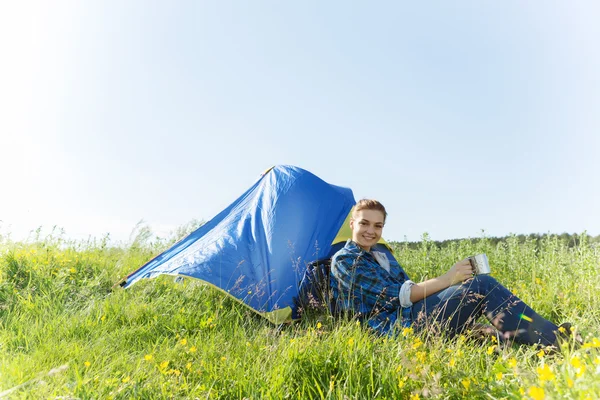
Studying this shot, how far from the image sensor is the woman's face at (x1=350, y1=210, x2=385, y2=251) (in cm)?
379

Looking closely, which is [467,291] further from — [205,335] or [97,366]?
[97,366]

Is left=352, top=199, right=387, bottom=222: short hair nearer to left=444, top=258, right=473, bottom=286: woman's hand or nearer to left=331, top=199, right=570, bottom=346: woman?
left=331, top=199, right=570, bottom=346: woman

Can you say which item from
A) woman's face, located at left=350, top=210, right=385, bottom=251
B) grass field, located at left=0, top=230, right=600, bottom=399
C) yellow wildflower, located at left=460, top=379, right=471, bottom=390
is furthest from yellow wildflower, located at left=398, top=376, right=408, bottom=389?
woman's face, located at left=350, top=210, right=385, bottom=251

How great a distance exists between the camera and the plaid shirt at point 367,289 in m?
3.51

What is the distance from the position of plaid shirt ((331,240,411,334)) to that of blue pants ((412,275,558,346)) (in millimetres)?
187

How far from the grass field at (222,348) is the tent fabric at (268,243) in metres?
0.24

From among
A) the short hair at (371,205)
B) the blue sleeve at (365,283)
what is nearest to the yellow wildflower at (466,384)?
the blue sleeve at (365,283)

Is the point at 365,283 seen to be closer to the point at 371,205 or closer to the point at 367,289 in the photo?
the point at 367,289

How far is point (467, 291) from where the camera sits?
3.30 m

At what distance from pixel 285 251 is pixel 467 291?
2007 mm

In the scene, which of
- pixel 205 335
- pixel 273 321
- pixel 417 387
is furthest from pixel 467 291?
pixel 205 335

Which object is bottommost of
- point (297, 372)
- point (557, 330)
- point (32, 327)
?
point (32, 327)

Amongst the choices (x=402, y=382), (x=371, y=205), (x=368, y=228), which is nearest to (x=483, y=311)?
(x=368, y=228)

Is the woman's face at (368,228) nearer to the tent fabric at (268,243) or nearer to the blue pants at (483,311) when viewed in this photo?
the blue pants at (483,311)
